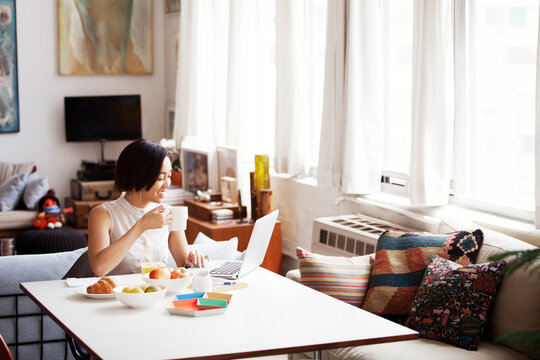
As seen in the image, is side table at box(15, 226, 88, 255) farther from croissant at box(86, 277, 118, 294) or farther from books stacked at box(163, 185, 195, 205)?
croissant at box(86, 277, 118, 294)

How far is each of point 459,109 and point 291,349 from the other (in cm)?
211

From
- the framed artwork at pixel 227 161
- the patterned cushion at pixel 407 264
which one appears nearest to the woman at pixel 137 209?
the patterned cushion at pixel 407 264

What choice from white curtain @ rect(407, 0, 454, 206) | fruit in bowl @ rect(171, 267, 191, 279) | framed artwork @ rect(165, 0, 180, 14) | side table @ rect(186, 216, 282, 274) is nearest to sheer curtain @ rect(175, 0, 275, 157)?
side table @ rect(186, 216, 282, 274)

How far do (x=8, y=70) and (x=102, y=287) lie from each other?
199 inches

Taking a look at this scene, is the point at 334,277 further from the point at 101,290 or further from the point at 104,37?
the point at 104,37

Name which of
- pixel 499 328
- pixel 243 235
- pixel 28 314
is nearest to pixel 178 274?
pixel 28 314

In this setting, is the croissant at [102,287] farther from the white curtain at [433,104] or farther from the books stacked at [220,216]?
the books stacked at [220,216]

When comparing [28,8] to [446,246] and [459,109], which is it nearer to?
[459,109]

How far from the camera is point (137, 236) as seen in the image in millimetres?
2703

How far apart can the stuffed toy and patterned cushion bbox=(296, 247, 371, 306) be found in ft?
12.0

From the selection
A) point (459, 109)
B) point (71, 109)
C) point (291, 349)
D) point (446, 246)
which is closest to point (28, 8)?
point (71, 109)

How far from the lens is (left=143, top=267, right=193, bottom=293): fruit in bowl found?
7.88ft

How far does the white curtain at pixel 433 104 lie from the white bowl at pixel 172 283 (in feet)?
5.15

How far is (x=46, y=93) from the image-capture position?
23.1 feet
